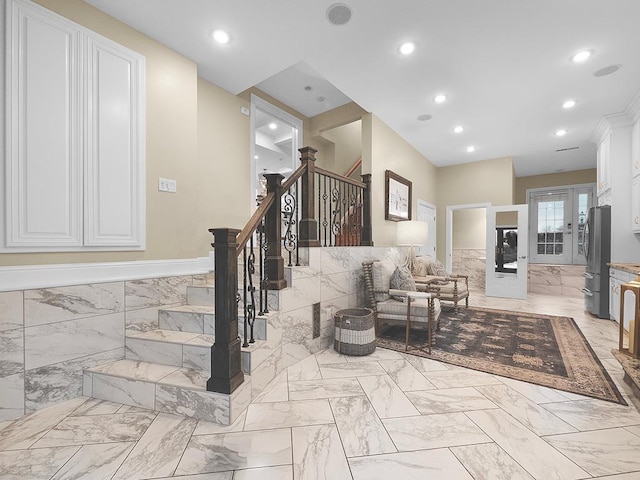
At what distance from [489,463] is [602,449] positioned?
699 mm

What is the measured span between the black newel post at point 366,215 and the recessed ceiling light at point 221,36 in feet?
8.06

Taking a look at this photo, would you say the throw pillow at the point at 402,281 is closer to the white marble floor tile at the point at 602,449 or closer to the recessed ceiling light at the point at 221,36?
the white marble floor tile at the point at 602,449

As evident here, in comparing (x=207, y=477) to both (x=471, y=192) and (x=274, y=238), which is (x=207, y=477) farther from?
(x=471, y=192)

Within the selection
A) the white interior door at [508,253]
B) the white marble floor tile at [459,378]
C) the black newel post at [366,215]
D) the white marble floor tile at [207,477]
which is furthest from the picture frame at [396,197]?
the white marble floor tile at [207,477]

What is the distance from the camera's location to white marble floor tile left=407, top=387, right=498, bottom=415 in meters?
2.00

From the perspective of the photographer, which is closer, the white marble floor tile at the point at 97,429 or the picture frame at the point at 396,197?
the white marble floor tile at the point at 97,429

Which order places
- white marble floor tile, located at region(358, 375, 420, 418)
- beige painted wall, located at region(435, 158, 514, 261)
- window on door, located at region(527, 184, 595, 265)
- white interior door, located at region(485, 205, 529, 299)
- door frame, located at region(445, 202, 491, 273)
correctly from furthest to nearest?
1. window on door, located at region(527, 184, 595, 265)
2. door frame, located at region(445, 202, 491, 273)
3. beige painted wall, located at region(435, 158, 514, 261)
4. white interior door, located at region(485, 205, 529, 299)
5. white marble floor tile, located at region(358, 375, 420, 418)

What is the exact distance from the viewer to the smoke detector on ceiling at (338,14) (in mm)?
2379

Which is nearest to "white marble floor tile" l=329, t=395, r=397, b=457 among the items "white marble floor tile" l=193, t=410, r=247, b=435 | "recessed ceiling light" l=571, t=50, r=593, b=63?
"white marble floor tile" l=193, t=410, r=247, b=435

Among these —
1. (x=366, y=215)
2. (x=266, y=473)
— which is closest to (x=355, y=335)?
(x=266, y=473)

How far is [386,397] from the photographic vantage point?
2.15 metres

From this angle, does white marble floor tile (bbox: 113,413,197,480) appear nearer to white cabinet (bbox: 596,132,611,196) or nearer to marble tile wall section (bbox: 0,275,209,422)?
marble tile wall section (bbox: 0,275,209,422)

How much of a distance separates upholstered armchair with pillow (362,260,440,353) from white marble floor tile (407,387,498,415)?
2.65 ft

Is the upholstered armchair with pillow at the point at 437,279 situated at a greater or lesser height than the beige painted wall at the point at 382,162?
lesser
